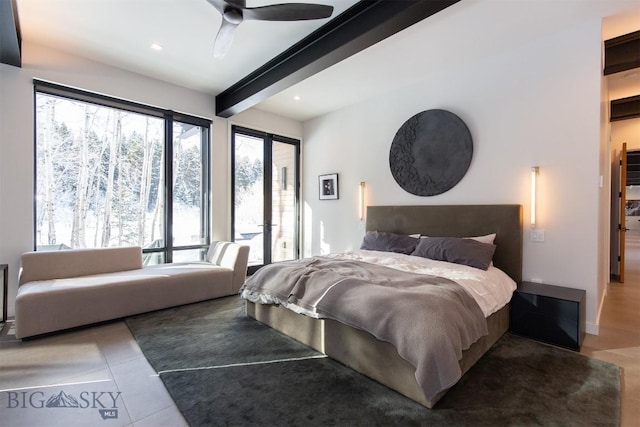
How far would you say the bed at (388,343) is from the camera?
80.0 inches

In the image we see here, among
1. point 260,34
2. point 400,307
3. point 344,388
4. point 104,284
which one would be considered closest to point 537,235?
point 400,307

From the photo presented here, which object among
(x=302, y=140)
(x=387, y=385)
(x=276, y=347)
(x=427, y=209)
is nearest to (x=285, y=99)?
(x=302, y=140)

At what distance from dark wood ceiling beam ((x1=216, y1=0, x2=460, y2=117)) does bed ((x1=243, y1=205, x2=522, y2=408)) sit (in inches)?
88.4

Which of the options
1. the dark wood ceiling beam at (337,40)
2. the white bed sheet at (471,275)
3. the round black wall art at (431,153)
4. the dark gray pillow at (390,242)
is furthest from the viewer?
the dark gray pillow at (390,242)

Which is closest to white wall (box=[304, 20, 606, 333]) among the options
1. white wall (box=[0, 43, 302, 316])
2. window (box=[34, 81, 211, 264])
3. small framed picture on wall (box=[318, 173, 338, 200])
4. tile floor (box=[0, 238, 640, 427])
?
tile floor (box=[0, 238, 640, 427])

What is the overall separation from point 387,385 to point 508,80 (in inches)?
139

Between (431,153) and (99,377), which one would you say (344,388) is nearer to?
(99,377)

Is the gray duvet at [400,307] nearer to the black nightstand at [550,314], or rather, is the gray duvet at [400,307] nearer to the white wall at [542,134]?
the black nightstand at [550,314]

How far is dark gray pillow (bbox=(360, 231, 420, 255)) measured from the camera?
3955mm

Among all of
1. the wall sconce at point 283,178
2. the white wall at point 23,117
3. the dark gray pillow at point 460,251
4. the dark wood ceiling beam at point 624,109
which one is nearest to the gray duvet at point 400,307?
the dark gray pillow at point 460,251

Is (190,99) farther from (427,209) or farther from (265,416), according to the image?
(265,416)

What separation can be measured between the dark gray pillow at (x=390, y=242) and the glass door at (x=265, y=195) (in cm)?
214

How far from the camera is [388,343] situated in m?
2.05

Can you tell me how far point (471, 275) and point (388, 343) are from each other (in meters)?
1.22
